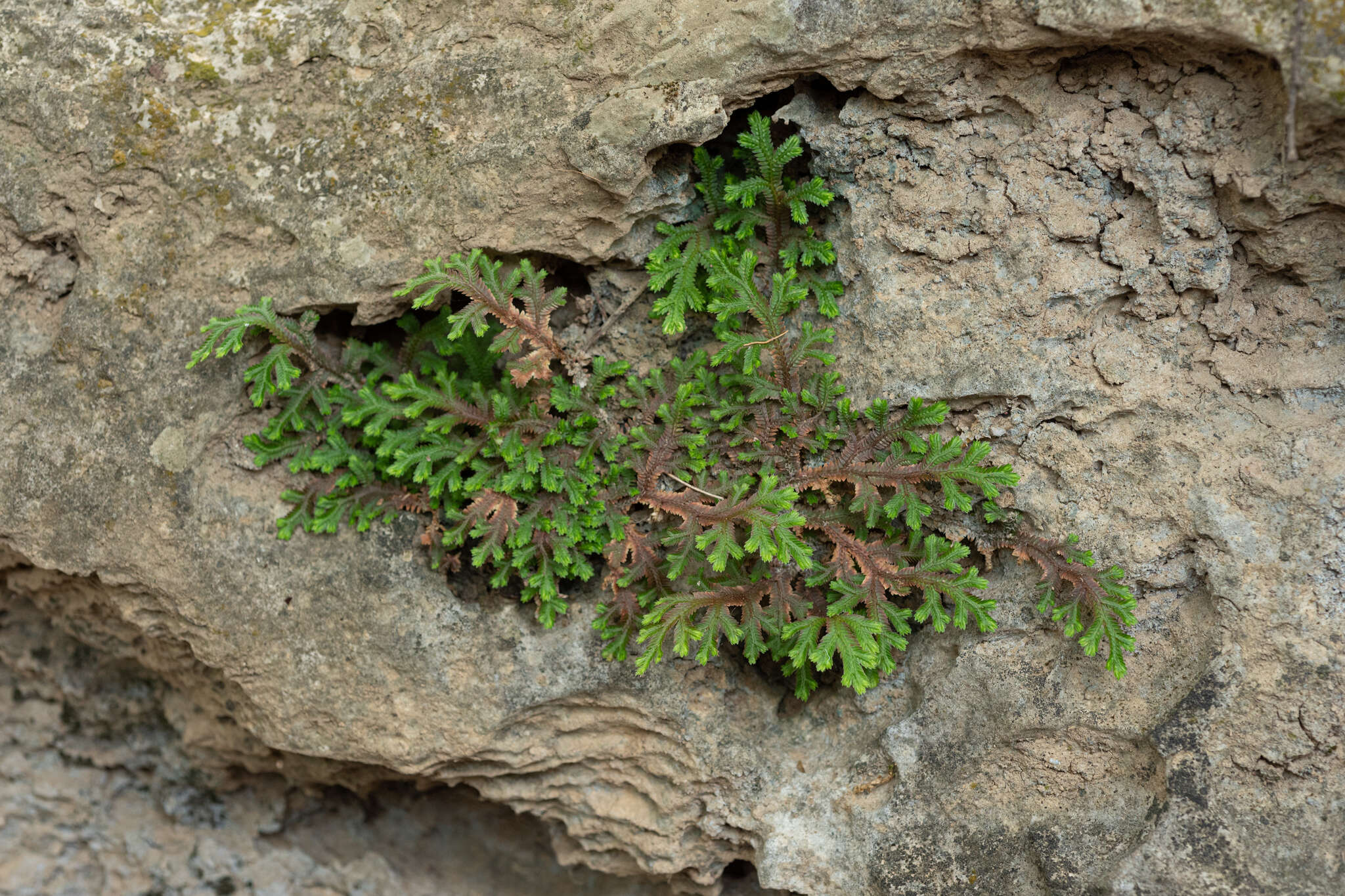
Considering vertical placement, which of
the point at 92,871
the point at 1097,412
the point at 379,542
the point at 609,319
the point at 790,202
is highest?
the point at 790,202

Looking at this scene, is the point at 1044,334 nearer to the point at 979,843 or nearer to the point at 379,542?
the point at 979,843

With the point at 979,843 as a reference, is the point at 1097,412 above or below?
above

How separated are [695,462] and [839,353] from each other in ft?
2.89

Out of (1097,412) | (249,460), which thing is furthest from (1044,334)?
(249,460)

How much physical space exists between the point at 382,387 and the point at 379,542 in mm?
815

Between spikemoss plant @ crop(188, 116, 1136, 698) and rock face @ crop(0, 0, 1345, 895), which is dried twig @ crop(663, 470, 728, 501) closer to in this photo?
spikemoss plant @ crop(188, 116, 1136, 698)

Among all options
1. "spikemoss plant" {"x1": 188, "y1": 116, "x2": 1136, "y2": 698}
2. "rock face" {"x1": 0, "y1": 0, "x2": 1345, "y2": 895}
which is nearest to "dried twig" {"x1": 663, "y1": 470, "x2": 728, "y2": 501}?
"spikemoss plant" {"x1": 188, "y1": 116, "x2": 1136, "y2": 698}

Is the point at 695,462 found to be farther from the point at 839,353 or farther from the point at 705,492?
the point at 839,353

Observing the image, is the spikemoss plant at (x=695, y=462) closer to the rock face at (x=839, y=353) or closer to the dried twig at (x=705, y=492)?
the dried twig at (x=705, y=492)

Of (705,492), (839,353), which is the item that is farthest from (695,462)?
(839,353)

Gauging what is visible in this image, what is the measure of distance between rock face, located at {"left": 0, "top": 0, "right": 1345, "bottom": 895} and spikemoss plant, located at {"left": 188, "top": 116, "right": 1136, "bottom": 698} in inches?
7.8

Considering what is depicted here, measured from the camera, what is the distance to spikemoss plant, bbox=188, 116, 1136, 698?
13.9ft

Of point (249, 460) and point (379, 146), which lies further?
point (249, 460)

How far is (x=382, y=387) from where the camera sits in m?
4.59
